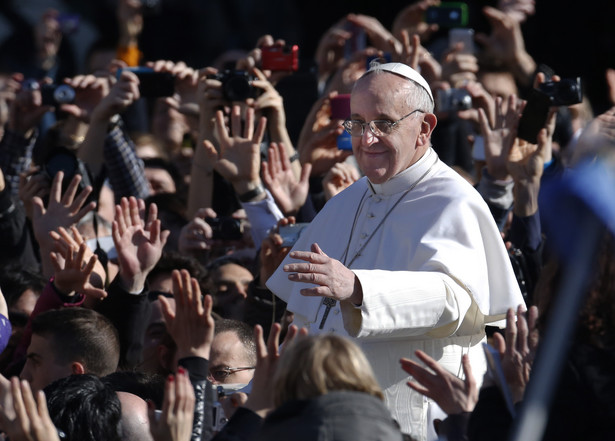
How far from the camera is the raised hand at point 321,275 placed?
379 cm

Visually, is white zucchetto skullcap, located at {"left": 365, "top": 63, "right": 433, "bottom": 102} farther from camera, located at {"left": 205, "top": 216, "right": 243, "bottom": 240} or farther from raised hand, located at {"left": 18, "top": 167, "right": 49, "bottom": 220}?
raised hand, located at {"left": 18, "top": 167, "right": 49, "bottom": 220}

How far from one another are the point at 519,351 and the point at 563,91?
2908 millimetres

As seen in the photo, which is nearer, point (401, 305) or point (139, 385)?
point (401, 305)

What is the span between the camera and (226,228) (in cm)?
605

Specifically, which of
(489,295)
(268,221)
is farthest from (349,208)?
(268,221)

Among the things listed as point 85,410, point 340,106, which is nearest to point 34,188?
point 340,106

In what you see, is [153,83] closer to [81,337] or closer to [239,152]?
[239,152]

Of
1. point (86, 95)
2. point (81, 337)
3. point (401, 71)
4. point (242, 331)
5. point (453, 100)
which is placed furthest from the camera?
point (86, 95)

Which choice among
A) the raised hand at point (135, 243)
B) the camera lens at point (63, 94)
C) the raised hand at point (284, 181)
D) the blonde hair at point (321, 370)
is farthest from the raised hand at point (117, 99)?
the blonde hair at point (321, 370)

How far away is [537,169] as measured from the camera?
19.4 ft

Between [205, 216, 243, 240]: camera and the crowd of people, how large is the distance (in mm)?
14

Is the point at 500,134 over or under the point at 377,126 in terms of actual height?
under

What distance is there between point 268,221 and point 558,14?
5.92 metres

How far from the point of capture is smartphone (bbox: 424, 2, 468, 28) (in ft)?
26.7
